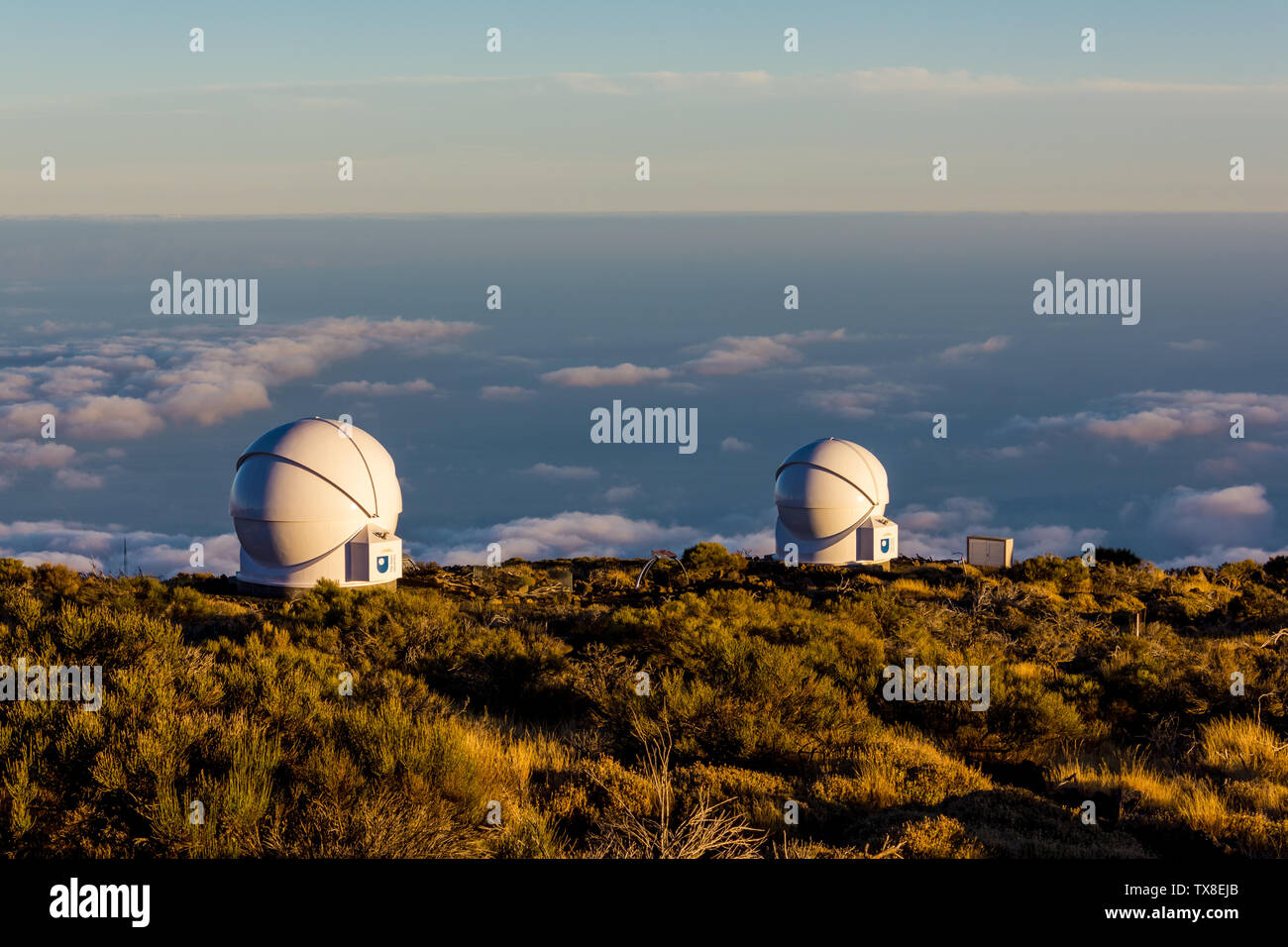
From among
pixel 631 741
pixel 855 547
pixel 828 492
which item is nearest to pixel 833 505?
pixel 828 492

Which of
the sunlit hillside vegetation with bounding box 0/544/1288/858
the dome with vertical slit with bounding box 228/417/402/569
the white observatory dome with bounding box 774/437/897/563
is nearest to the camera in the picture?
the sunlit hillside vegetation with bounding box 0/544/1288/858

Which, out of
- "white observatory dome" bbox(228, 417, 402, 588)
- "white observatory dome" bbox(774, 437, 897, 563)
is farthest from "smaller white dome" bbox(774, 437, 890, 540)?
"white observatory dome" bbox(228, 417, 402, 588)

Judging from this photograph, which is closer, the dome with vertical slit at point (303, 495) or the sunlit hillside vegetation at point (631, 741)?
the sunlit hillside vegetation at point (631, 741)

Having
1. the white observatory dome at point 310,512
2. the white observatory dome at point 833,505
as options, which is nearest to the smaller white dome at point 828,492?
the white observatory dome at point 833,505

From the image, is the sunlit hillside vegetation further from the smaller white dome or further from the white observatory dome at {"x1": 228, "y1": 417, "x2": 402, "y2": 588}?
the smaller white dome

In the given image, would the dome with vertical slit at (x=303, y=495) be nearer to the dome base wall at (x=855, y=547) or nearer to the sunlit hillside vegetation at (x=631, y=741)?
the sunlit hillside vegetation at (x=631, y=741)
